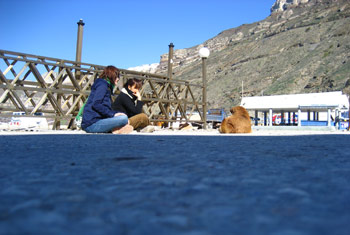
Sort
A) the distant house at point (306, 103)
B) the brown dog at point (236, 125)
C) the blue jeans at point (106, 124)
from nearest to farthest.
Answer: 1. the blue jeans at point (106, 124)
2. the brown dog at point (236, 125)
3. the distant house at point (306, 103)

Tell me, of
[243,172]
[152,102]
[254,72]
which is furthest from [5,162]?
[254,72]

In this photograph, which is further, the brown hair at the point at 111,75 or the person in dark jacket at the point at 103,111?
the brown hair at the point at 111,75

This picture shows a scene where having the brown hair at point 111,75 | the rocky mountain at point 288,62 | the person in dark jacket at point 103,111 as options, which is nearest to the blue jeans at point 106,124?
the person in dark jacket at point 103,111

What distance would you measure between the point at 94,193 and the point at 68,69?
8.19 meters

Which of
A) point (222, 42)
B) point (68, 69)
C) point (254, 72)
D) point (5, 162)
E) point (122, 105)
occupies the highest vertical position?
point (222, 42)

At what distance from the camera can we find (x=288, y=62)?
61.9 metres

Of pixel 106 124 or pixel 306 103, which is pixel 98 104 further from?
pixel 306 103

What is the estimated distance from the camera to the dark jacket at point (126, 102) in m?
6.75

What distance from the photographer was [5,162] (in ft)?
5.52

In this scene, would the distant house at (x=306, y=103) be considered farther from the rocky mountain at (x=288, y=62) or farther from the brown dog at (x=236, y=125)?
the rocky mountain at (x=288, y=62)

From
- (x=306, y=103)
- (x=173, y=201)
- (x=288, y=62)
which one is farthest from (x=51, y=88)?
(x=288, y=62)

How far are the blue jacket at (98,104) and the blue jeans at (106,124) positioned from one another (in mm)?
71

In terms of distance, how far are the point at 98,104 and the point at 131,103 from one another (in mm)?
1456

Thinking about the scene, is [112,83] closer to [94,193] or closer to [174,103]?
[94,193]
